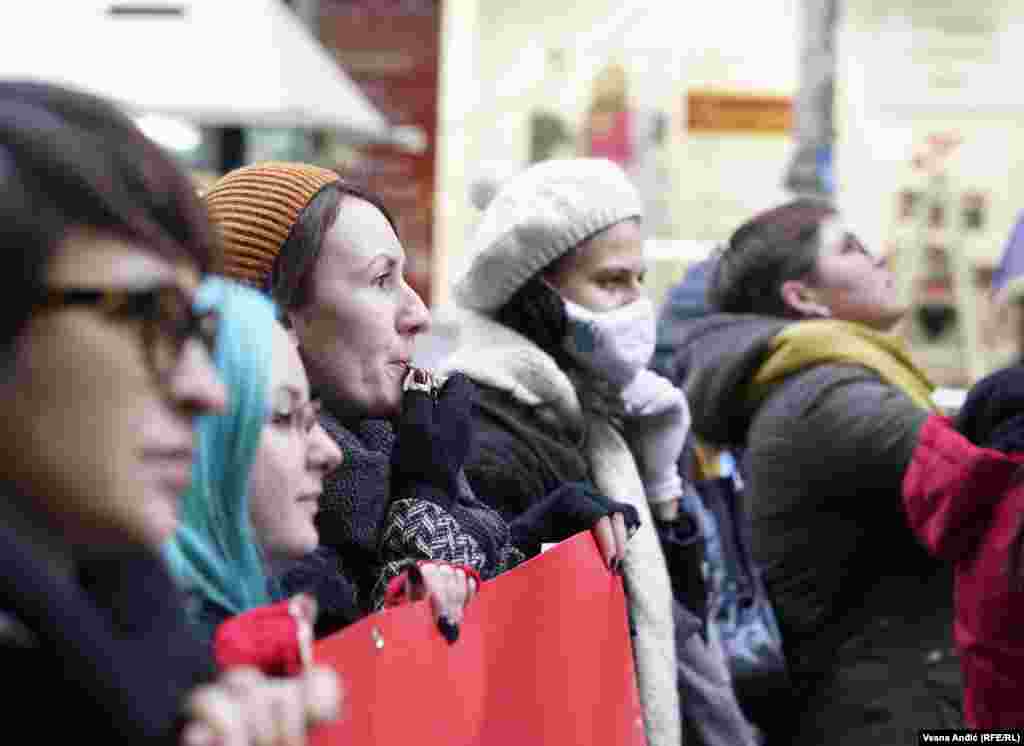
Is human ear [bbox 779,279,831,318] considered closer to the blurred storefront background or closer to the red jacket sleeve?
the red jacket sleeve

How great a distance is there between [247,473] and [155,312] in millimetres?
336

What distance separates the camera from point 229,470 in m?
1.54

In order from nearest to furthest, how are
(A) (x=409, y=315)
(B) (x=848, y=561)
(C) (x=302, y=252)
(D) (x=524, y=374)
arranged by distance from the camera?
1. (C) (x=302, y=252)
2. (A) (x=409, y=315)
3. (D) (x=524, y=374)
4. (B) (x=848, y=561)

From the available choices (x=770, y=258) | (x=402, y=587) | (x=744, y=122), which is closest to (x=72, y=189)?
(x=402, y=587)

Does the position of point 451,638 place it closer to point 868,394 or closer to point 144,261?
point 144,261

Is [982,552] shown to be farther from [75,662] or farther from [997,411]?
[75,662]

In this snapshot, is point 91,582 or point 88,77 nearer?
point 91,582

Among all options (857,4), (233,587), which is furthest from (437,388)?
(857,4)

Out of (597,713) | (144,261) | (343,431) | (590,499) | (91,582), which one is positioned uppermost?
(144,261)

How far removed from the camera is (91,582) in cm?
124

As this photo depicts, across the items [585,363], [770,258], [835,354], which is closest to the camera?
[585,363]

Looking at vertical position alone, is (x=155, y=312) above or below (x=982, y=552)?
above

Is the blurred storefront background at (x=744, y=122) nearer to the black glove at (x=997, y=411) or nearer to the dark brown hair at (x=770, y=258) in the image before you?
the dark brown hair at (x=770, y=258)

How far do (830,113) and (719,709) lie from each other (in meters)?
4.78
